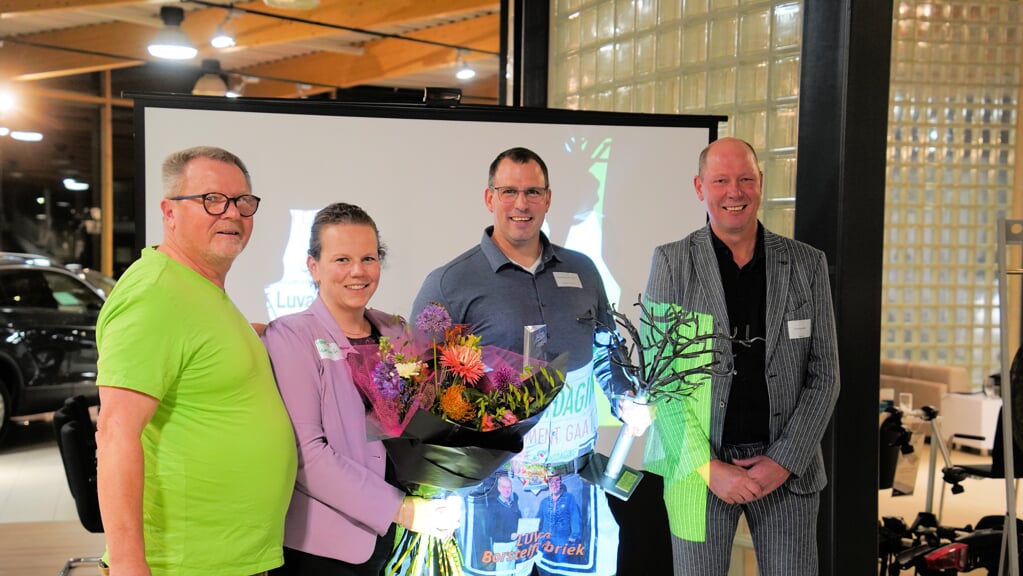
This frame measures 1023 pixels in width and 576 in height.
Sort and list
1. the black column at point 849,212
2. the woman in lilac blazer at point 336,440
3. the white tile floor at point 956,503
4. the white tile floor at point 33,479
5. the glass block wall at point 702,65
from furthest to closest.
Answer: the white tile floor at point 956,503 < the white tile floor at point 33,479 < the glass block wall at point 702,65 < the black column at point 849,212 < the woman in lilac blazer at point 336,440

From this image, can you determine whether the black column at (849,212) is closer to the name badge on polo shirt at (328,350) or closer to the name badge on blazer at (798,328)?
the name badge on blazer at (798,328)

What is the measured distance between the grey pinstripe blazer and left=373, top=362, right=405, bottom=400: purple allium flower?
0.91 m

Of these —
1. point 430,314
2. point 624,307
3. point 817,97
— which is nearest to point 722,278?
point 624,307

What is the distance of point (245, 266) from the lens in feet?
8.82

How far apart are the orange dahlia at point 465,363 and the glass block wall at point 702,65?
1.87 m

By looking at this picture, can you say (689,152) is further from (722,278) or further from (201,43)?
(201,43)

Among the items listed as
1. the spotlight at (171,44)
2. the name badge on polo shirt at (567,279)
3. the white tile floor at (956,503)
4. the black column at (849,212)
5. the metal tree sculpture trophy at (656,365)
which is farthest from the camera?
the spotlight at (171,44)

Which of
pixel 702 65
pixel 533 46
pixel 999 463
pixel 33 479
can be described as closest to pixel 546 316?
pixel 702 65

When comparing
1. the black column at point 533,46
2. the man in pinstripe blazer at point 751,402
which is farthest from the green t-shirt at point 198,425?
the black column at point 533,46

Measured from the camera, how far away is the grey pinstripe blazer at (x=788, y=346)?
2494 millimetres

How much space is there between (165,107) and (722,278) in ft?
5.44

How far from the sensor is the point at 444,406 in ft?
6.39

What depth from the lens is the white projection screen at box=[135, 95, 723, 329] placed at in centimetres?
268

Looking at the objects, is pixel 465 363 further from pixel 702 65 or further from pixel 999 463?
pixel 999 463
